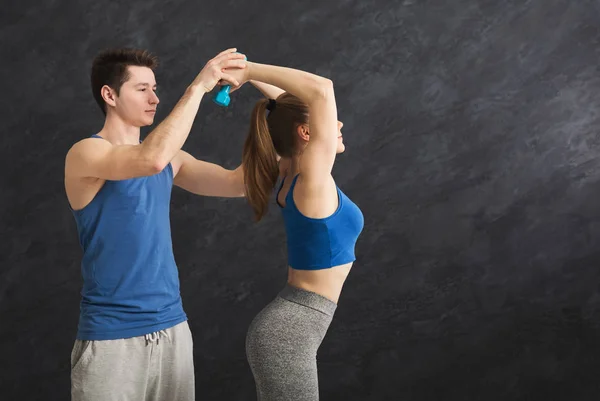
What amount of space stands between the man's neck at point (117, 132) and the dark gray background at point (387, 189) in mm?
1424

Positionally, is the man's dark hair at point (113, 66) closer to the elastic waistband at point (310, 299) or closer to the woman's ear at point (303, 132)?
the woman's ear at point (303, 132)

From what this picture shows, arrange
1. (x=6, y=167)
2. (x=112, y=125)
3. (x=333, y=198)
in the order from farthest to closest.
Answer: (x=6, y=167) < (x=112, y=125) < (x=333, y=198)

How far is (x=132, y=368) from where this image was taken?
235cm

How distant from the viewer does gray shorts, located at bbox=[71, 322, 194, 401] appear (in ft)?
7.66

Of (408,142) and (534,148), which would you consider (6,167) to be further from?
(534,148)

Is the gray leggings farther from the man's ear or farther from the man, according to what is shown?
the man's ear

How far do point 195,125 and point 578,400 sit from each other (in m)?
2.26

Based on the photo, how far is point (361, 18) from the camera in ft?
13.0

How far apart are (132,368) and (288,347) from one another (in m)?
0.48

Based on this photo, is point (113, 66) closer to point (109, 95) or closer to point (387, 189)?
point (109, 95)

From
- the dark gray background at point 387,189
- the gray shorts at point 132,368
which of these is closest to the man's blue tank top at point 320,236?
the gray shorts at point 132,368

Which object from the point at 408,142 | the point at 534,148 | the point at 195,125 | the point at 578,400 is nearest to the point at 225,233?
the point at 195,125

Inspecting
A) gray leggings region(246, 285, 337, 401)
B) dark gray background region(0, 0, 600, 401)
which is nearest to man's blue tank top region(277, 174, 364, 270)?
gray leggings region(246, 285, 337, 401)

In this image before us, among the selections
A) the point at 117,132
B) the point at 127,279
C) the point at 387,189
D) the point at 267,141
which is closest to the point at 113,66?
the point at 117,132
